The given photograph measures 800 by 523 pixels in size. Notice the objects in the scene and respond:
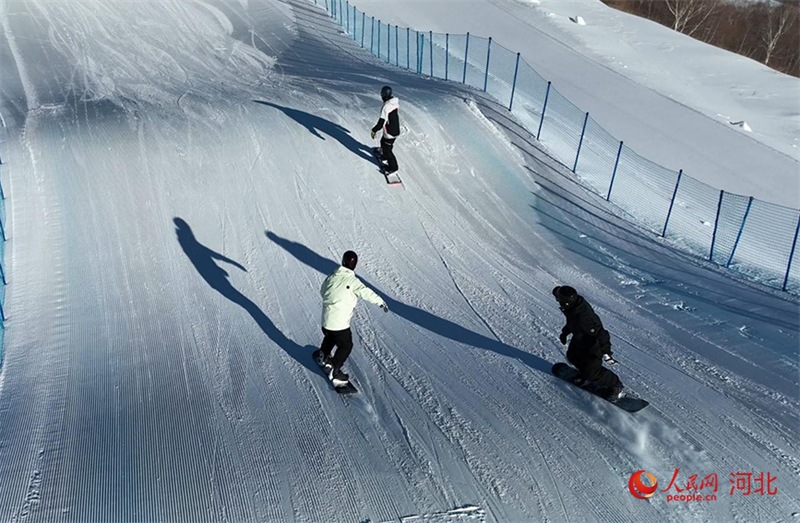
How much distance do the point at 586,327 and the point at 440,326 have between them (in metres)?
2.52

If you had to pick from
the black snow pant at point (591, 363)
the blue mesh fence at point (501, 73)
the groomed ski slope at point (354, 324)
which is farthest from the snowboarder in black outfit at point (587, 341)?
the blue mesh fence at point (501, 73)

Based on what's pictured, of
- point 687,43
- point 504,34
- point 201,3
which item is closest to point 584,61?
point 504,34

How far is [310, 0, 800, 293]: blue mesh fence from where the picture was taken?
40.2ft

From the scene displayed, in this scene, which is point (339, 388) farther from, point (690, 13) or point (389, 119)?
point (690, 13)

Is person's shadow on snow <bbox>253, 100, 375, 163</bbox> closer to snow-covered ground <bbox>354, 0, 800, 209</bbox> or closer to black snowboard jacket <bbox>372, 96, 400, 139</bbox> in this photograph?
black snowboard jacket <bbox>372, 96, 400, 139</bbox>

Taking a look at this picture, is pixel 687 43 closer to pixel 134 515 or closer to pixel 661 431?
pixel 661 431

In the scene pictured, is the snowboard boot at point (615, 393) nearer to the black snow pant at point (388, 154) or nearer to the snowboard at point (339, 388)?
the snowboard at point (339, 388)

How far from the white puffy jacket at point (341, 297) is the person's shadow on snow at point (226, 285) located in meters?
1.21

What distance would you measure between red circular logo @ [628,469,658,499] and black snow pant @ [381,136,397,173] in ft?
24.3

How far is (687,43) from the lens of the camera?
2958 cm

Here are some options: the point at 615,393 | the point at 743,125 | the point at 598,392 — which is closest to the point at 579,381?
the point at 598,392

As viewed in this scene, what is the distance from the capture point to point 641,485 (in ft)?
19.6

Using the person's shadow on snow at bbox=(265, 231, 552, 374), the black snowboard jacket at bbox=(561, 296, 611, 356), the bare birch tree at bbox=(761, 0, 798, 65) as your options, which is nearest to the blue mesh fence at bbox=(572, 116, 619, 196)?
the person's shadow on snow at bbox=(265, 231, 552, 374)

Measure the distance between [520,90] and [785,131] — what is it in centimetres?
935
